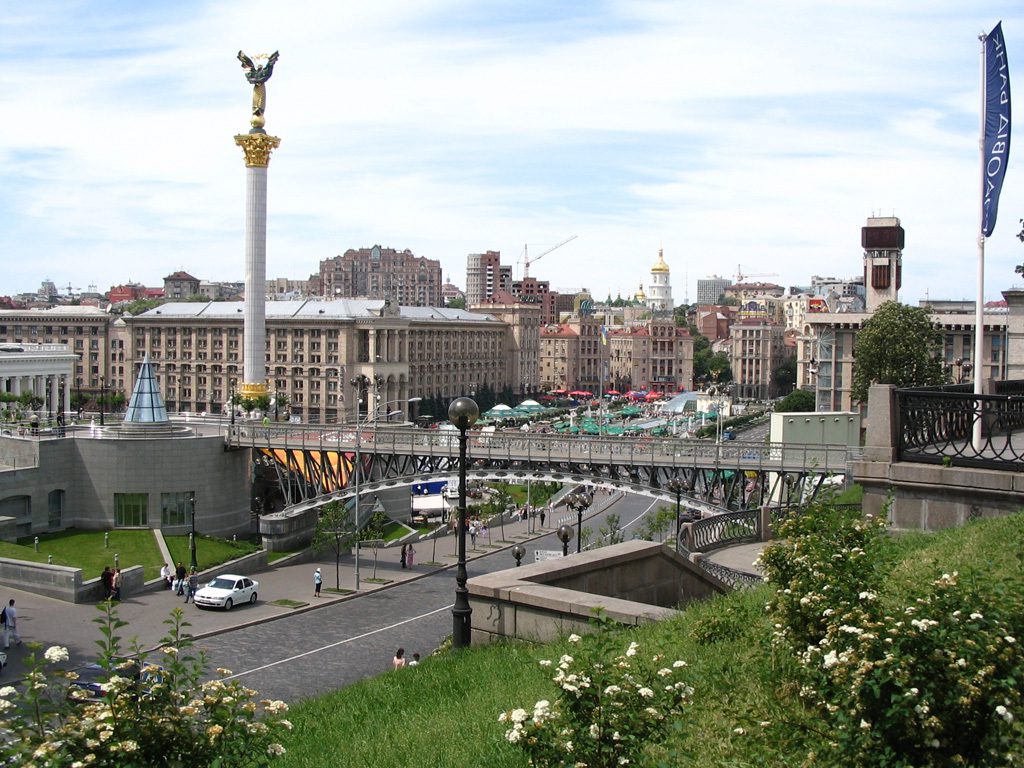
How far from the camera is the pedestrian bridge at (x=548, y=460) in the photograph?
4238 centimetres

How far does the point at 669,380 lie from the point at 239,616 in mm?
159806

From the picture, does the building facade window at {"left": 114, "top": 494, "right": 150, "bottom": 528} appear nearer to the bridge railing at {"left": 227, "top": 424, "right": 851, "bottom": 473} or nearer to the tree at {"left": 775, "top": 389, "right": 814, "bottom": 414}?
the bridge railing at {"left": 227, "top": 424, "right": 851, "bottom": 473}

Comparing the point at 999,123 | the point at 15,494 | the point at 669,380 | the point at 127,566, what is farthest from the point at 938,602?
the point at 669,380

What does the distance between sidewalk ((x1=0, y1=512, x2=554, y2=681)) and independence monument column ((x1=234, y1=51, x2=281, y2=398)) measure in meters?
20.5

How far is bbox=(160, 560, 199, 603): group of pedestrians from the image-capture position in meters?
44.0

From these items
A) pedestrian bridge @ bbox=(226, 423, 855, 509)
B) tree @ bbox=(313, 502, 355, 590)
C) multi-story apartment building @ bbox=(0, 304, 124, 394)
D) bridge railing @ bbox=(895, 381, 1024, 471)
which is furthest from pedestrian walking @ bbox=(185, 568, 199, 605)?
multi-story apartment building @ bbox=(0, 304, 124, 394)

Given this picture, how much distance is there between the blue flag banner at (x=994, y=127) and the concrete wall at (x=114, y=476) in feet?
140

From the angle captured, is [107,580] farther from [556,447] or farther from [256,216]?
[256,216]

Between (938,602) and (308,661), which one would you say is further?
(308,661)

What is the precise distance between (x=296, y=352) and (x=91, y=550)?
9097cm

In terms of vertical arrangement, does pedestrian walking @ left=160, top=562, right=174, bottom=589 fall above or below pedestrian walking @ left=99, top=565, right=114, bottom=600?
below

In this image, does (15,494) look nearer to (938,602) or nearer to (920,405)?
(920,405)

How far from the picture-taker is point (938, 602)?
6.99m

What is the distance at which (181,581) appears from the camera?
1742 inches
